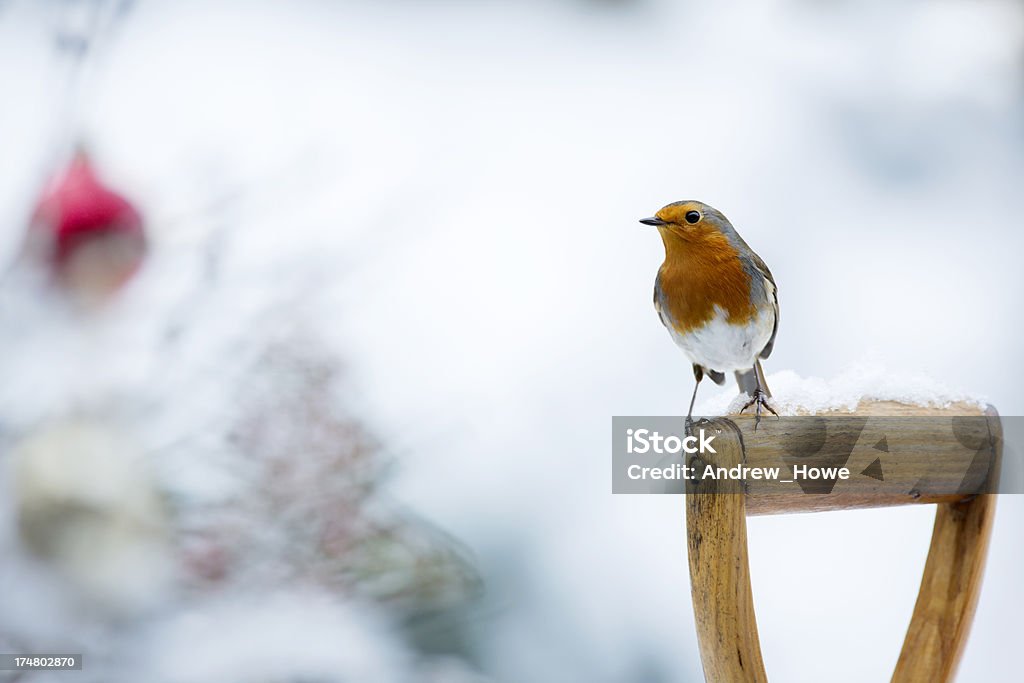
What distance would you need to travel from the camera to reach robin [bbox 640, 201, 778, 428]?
49 centimetres

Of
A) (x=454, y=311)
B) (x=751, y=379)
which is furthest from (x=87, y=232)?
(x=751, y=379)

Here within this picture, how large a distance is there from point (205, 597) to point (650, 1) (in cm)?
87

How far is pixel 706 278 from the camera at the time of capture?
49cm

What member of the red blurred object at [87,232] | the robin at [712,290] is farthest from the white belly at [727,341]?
the red blurred object at [87,232]

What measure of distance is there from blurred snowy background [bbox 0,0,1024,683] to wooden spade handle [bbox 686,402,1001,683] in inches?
3.5

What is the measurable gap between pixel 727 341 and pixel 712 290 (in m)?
0.03

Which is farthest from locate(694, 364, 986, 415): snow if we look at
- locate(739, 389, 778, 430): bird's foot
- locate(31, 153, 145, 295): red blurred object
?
locate(31, 153, 145, 295): red blurred object

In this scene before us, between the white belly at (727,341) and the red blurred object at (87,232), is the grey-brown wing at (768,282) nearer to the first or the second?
the white belly at (727,341)

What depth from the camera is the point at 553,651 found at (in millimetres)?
898

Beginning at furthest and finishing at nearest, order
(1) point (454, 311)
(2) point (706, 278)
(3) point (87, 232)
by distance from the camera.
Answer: (1) point (454, 311) < (3) point (87, 232) < (2) point (706, 278)

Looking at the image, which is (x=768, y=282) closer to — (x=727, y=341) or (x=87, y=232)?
(x=727, y=341)

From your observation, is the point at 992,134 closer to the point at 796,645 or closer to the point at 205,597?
the point at 796,645

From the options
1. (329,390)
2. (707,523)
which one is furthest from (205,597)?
(707,523)

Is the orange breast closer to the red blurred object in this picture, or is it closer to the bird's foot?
the bird's foot
